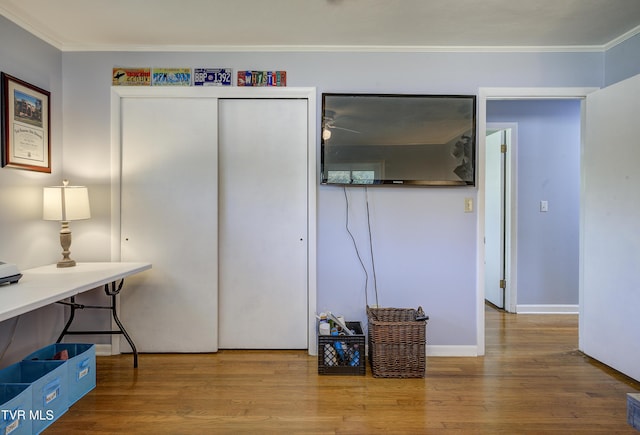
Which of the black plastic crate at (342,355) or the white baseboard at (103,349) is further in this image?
the white baseboard at (103,349)

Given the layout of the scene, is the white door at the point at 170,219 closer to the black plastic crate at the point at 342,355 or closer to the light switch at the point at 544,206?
the black plastic crate at the point at 342,355

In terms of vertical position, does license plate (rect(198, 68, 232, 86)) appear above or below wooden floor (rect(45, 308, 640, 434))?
above

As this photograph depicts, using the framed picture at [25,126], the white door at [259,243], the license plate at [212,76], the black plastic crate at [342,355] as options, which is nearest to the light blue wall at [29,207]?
the framed picture at [25,126]

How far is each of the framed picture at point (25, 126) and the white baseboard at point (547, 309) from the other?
4.53m

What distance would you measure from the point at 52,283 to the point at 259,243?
4.19ft

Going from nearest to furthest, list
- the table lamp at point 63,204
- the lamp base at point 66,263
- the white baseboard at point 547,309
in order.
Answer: the table lamp at point 63,204
the lamp base at point 66,263
the white baseboard at point 547,309

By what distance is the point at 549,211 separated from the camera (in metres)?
3.54

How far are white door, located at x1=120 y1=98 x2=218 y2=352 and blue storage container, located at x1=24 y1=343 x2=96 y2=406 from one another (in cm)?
44

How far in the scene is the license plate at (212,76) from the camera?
251 centimetres

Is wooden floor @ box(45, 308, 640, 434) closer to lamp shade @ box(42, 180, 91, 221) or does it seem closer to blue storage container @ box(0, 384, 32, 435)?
blue storage container @ box(0, 384, 32, 435)

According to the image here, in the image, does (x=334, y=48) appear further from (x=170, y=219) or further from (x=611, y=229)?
(x=611, y=229)


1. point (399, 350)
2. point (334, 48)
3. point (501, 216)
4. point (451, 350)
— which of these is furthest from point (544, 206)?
point (334, 48)

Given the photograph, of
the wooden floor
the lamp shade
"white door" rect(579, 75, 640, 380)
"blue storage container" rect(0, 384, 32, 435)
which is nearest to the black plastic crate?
the wooden floor

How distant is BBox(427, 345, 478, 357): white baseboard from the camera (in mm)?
2508
